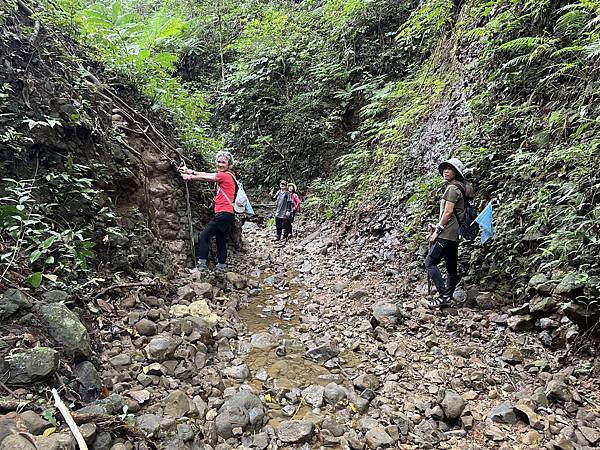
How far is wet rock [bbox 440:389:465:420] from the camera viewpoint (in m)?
3.61

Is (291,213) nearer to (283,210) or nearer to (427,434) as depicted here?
(283,210)

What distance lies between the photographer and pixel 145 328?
4281mm

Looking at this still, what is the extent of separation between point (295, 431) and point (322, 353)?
152cm

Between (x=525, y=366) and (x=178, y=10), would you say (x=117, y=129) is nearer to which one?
(x=525, y=366)

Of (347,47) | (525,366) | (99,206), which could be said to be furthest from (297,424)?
(347,47)

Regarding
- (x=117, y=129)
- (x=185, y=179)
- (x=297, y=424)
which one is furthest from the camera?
(x=185, y=179)

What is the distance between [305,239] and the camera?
37.6 feet

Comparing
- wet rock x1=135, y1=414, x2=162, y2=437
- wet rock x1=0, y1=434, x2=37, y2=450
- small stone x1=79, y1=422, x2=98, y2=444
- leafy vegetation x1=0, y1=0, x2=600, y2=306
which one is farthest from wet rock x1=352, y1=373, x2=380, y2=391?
wet rock x1=0, y1=434, x2=37, y2=450

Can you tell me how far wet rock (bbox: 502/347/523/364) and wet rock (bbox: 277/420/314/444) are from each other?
2440 mm

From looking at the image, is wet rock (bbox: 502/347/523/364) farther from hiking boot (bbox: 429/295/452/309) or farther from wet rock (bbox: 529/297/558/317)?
hiking boot (bbox: 429/295/452/309)

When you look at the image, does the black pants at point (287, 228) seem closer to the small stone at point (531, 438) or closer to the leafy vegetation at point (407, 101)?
the leafy vegetation at point (407, 101)

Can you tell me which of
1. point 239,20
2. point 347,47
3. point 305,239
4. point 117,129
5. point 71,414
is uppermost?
point 239,20

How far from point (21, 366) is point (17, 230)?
152 centimetres

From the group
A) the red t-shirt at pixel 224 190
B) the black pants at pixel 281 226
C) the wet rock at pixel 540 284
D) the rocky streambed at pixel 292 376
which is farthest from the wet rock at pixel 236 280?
the black pants at pixel 281 226
